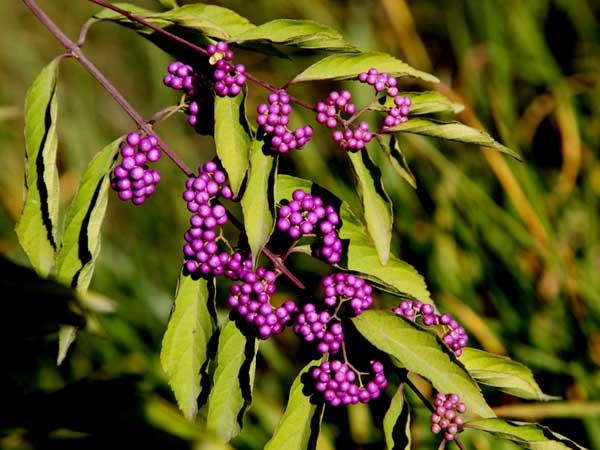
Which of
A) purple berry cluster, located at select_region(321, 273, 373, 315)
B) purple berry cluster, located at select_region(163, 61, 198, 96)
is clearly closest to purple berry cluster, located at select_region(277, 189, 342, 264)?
purple berry cluster, located at select_region(321, 273, 373, 315)

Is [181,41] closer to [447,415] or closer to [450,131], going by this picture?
[450,131]

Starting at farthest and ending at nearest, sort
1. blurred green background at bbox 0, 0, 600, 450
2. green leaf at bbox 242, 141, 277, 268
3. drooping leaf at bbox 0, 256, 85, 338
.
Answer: blurred green background at bbox 0, 0, 600, 450
green leaf at bbox 242, 141, 277, 268
drooping leaf at bbox 0, 256, 85, 338

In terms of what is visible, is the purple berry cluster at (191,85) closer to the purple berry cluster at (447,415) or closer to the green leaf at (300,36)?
the green leaf at (300,36)

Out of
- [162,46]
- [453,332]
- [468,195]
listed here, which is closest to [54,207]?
[162,46]

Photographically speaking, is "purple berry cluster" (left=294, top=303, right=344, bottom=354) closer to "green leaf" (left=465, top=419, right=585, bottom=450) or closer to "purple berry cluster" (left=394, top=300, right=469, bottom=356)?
"purple berry cluster" (left=394, top=300, right=469, bottom=356)

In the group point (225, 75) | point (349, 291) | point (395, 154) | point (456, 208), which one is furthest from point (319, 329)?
point (456, 208)

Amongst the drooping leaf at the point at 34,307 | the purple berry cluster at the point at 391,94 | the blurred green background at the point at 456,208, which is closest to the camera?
the drooping leaf at the point at 34,307

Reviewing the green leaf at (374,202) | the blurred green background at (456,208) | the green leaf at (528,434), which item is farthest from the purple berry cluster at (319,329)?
the blurred green background at (456,208)
